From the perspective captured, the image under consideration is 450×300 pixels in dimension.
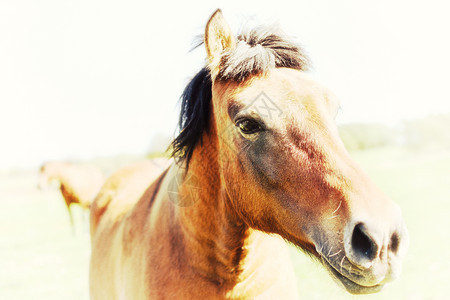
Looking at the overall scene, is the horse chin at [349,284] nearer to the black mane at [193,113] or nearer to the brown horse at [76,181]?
the black mane at [193,113]

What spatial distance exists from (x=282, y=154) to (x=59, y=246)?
13073 millimetres

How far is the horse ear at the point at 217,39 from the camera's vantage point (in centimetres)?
191

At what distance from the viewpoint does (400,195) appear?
14.8 m

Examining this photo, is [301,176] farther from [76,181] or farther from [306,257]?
[76,181]

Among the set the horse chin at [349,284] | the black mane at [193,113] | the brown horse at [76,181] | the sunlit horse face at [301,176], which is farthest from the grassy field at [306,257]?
the black mane at [193,113]

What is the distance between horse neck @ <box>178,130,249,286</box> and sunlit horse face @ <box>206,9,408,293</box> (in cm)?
14

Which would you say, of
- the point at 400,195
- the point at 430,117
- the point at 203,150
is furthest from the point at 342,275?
the point at 430,117

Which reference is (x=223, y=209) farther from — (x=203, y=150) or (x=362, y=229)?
(x=362, y=229)

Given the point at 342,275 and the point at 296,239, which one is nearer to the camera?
the point at 342,275

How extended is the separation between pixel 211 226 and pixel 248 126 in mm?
677

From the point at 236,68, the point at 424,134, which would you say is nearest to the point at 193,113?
the point at 236,68

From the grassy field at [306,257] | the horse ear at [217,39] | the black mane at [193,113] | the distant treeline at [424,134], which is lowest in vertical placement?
the distant treeline at [424,134]

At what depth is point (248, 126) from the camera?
1.74 meters

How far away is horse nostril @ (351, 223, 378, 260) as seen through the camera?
1.32 m
